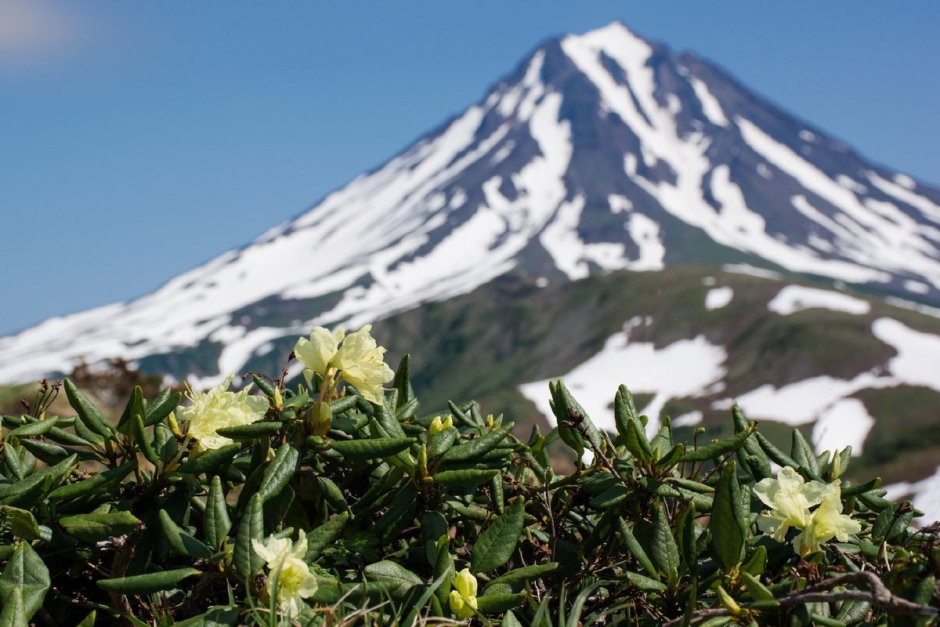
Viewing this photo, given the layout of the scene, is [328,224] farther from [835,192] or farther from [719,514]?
[719,514]

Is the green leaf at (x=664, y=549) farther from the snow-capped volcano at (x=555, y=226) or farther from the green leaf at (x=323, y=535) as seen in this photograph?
the snow-capped volcano at (x=555, y=226)

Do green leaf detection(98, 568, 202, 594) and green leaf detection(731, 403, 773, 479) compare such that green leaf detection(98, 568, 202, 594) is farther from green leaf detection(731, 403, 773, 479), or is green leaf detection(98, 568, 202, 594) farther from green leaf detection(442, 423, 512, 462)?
green leaf detection(731, 403, 773, 479)

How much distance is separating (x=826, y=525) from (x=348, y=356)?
1134 mm

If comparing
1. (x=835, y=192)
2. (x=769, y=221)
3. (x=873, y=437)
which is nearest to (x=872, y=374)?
(x=873, y=437)

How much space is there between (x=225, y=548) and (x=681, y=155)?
190 metres

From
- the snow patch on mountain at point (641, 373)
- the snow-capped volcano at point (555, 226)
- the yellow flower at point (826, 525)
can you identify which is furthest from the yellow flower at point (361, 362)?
the snow-capped volcano at point (555, 226)

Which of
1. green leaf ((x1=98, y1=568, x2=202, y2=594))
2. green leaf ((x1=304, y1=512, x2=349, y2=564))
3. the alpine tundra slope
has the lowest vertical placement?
green leaf ((x1=304, y1=512, x2=349, y2=564))

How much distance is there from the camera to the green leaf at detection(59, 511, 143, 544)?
1805 millimetres

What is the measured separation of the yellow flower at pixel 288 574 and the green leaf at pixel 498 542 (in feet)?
1.28

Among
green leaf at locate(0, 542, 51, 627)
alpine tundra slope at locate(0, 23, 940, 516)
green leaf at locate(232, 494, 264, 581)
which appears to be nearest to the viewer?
green leaf at locate(0, 542, 51, 627)

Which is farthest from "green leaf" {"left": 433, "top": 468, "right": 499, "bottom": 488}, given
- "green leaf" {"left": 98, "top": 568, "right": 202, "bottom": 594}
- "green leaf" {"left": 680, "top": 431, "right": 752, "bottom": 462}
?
"green leaf" {"left": 98, "top": 568, "right": 202, "bottom": 594}

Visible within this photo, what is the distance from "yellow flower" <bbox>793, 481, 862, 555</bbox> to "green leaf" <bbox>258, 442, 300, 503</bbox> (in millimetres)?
1121

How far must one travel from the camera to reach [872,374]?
4888cm

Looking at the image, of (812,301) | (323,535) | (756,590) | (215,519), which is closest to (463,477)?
(323,535)
